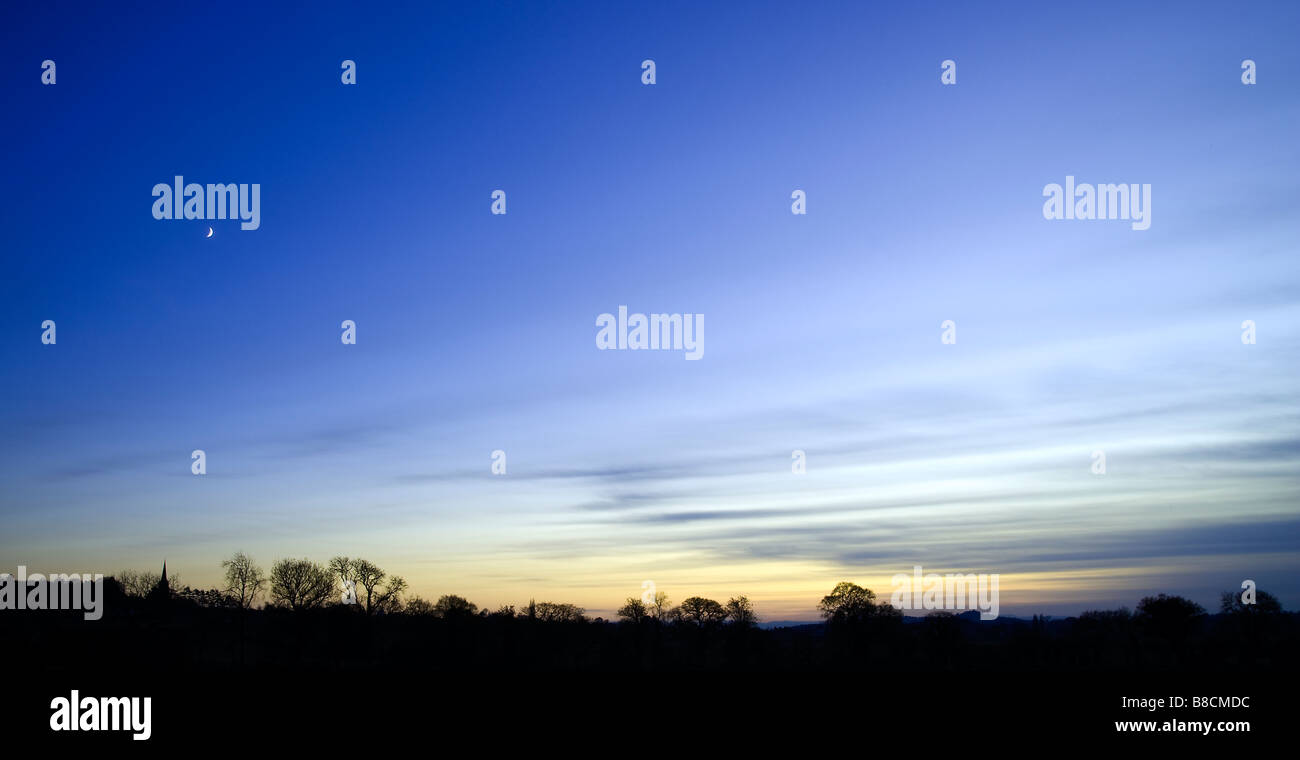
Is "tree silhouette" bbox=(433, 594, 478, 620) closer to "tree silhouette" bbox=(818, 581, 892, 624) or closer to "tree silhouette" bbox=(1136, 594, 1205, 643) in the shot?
"tree silhouette" bbox=(818, 581, 892, 624)

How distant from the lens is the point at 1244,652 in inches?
Result: 5054

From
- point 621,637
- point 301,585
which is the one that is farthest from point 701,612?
point 301,585

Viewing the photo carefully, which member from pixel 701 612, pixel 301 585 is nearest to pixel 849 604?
pixel 701 612

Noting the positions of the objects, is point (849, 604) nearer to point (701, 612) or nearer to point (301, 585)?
point (701, 612)

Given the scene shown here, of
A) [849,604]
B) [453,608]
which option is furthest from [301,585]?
[849,604]

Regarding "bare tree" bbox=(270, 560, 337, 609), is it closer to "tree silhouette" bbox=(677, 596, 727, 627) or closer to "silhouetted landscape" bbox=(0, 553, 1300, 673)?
"silhouetted landscape" bbox=(0, 553, 1300, 673)

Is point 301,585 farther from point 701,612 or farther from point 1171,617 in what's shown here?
point 1171,617

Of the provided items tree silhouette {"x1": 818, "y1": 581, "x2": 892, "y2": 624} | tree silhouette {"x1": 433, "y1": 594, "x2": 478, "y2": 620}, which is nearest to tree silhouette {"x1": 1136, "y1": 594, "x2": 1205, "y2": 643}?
tree silhouette {"x1": 818, "y1": 581, "x2": 892, "y2": 624}

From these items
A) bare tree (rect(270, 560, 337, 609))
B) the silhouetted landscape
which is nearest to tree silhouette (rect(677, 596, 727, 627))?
the silhouetted landscape

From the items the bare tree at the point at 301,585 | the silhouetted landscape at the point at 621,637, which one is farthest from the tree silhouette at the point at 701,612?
the bare tree at the point at 301,585
